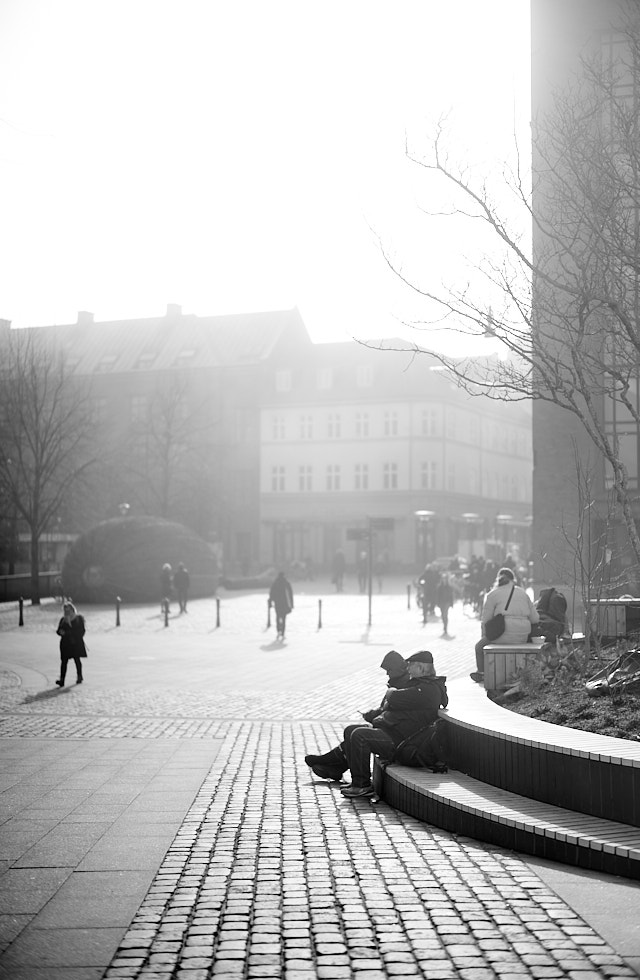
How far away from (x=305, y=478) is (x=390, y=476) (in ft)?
20.0

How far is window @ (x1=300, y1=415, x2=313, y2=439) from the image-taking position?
8494cm

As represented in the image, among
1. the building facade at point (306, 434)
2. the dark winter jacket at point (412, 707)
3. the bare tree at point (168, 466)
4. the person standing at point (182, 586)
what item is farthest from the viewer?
the building facade at point (306, 434)

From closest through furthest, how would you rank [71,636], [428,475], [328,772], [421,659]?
[421,659], [328,772], [71,636], [428,475]

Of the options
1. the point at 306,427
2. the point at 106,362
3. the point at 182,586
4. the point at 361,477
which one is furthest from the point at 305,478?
the point at 182,586

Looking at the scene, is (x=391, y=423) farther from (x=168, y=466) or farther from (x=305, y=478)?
(x=168, y=466)

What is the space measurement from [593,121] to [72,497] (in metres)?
48.5

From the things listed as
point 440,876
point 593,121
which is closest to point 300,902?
point 440,876

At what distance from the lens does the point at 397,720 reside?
33.1 ft

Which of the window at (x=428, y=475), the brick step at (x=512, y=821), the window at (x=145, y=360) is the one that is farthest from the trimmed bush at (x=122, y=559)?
the window at (x=145, y=360)

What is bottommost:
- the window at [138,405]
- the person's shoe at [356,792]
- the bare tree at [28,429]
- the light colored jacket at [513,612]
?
the person's shoe at [356,792]

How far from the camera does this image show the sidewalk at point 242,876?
5379 millimetres

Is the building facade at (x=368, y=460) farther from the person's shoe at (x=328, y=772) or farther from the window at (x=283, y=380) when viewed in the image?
the person's shoe at (x=328, y=772)

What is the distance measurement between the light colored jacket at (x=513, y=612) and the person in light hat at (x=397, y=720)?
4.72 m

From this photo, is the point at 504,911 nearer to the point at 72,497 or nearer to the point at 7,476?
the point at 7,476
